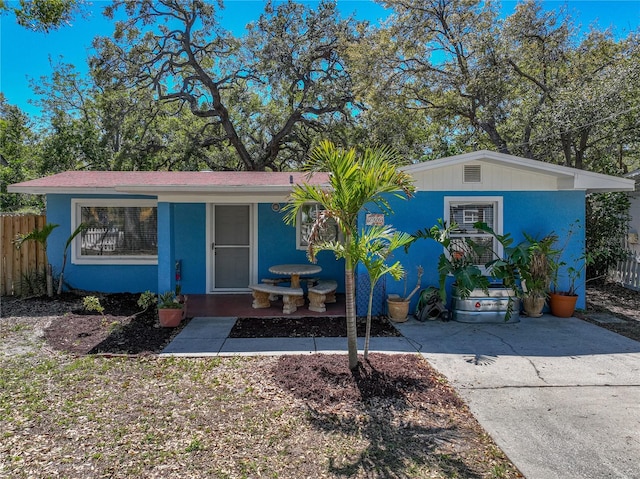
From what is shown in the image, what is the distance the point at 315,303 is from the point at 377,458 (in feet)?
14.8

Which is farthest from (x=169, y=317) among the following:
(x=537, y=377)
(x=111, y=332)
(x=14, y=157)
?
(x=14, y=157)

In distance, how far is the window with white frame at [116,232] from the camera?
876 centimetres

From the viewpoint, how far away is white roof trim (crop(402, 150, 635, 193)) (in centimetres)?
664

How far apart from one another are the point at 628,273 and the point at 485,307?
5734mm

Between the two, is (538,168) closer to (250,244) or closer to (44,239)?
(250,244)

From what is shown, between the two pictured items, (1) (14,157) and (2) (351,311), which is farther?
(1) (14,157)

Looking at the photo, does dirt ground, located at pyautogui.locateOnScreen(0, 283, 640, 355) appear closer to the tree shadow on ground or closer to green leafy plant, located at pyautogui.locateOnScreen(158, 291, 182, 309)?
green leafy plant, located at pyautogui.locateOnScreen(158, 291, 182, 309)

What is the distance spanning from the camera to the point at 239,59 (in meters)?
16.4

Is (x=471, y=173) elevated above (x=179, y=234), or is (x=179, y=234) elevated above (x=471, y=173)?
(x=471, y=173)

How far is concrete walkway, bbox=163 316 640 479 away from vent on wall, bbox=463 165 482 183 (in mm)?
2475

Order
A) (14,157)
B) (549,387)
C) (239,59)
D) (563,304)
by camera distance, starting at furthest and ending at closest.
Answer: (14,157)
(239,59)
(563,304)
(549,387)

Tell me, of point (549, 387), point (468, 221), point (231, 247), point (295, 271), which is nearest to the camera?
point (549, 387)

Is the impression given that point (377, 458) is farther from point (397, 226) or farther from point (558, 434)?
point (397, 226)

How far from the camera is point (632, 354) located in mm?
5250
